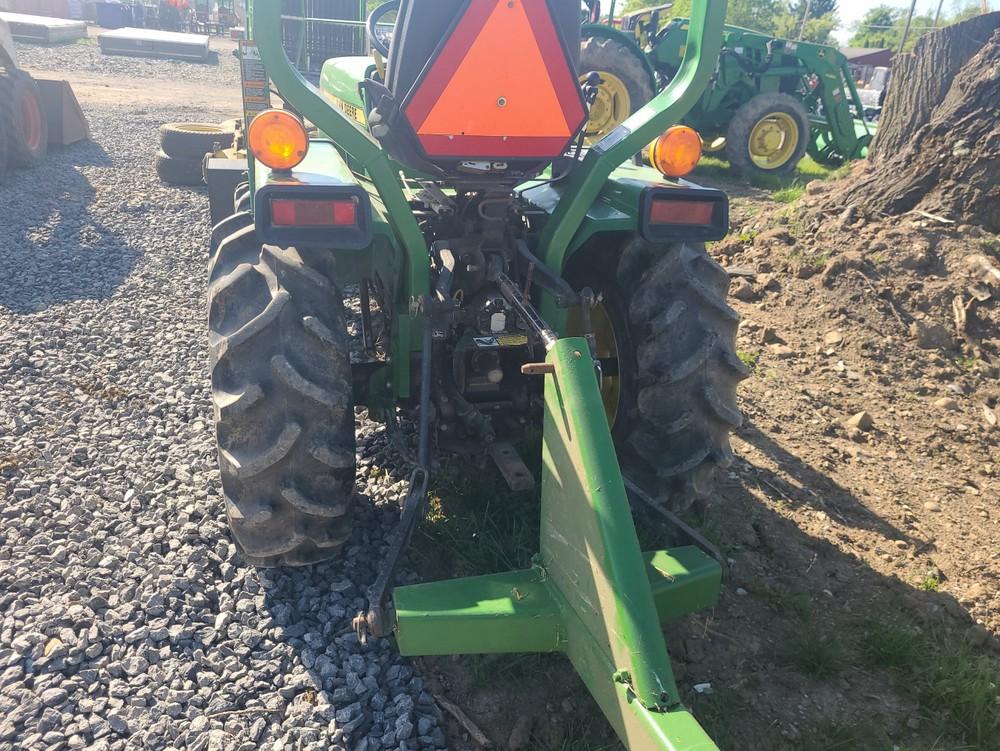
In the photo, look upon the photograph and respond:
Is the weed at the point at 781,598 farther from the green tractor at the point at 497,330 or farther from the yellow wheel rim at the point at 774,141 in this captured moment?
the yellow wheel rim at the point at 774,141

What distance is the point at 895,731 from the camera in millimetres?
2410

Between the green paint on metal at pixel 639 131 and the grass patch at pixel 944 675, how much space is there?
5.56 ft

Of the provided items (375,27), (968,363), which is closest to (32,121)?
(375,27)

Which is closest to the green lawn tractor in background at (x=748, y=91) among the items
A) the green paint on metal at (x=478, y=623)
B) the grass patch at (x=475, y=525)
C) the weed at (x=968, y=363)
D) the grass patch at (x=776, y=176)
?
the grass patch at (x=776, y=176)

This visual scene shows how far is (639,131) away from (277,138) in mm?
1237

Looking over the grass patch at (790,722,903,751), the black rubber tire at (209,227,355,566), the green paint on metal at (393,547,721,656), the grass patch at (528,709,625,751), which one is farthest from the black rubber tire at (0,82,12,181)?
the grass patch at (790,722,903,751)

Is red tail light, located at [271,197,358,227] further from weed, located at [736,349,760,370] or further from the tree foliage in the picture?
the tree foliage

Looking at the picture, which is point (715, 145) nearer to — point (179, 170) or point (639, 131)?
point (179, 170)

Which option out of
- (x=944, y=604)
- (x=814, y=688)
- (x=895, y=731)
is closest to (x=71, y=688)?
(x=814, y=688)

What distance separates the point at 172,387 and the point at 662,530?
9.29 feet

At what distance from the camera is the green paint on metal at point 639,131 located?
8.48 feet

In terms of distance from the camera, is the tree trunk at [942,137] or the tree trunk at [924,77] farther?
the tree trunk at [924,77]

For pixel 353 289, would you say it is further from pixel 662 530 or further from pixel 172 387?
pixel 662 530

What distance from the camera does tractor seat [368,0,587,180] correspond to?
2.37 metres
